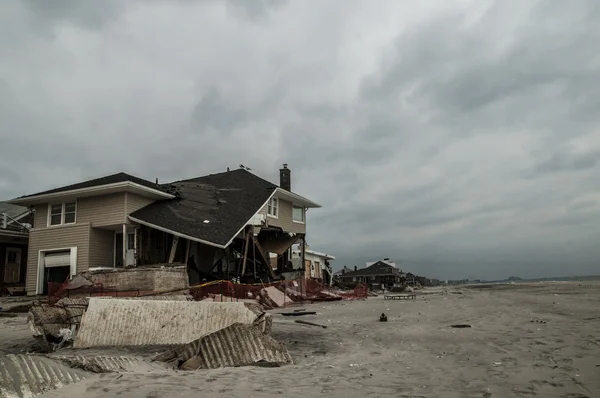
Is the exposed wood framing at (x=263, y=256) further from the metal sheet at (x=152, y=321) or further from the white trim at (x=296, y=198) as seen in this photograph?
the metal sheet at (x=152, y=321)

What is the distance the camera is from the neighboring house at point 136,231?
2422 cm

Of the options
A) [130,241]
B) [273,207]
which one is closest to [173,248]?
[130,241]

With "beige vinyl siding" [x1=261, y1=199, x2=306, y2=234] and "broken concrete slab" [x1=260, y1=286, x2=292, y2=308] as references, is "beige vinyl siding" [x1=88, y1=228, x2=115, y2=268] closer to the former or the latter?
"broken concrete slab" [x1=260, y1=286, x2=292, y2=308]

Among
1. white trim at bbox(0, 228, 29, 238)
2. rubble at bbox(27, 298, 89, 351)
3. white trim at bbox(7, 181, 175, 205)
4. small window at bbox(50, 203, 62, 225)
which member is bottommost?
rubble at bbox(27, 298, 89, 351)

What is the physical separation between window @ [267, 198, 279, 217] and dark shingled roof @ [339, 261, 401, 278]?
5412 centimetres

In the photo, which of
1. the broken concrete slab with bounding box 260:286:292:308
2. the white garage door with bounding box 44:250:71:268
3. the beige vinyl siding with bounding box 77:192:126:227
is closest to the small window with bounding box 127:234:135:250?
the beige vinyl siding with bounding box 77:192:126:227

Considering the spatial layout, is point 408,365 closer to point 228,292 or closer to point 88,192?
point 228,292

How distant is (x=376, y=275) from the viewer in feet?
274

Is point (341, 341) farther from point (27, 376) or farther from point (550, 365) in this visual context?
point (27, 376)

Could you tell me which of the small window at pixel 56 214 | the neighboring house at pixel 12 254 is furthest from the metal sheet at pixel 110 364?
the neighboring house at pixel 12 254

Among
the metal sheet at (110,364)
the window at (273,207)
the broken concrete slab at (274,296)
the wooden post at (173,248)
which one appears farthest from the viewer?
the window at (273,207)

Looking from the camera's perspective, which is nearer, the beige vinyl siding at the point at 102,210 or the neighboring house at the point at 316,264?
the beige vinyl siding at the point at 102,210

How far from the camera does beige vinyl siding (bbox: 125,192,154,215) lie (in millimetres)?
24473

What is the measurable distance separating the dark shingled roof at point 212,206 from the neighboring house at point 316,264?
9344mm
